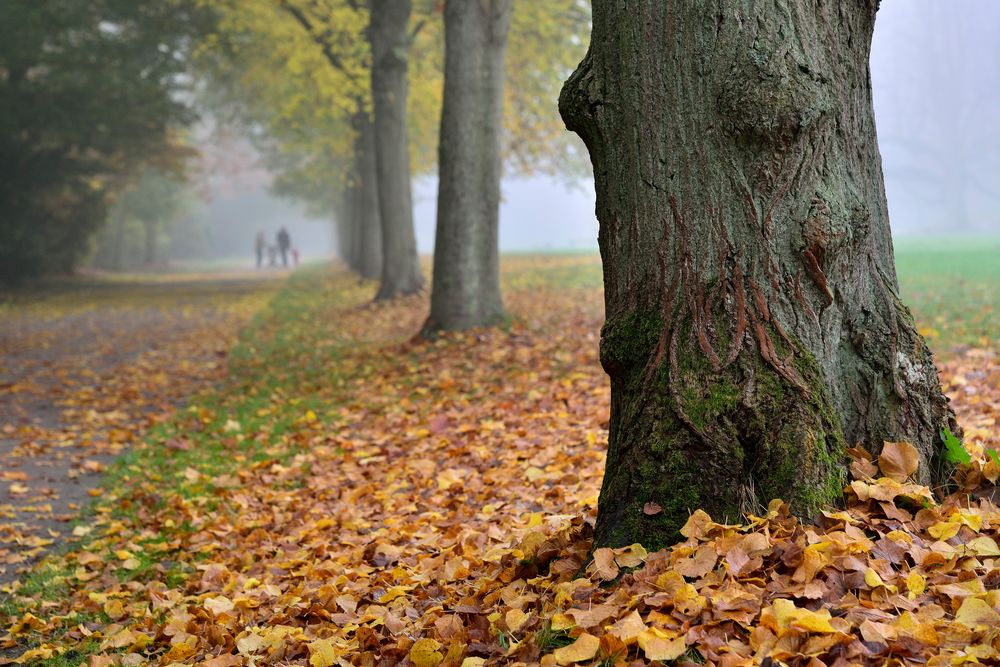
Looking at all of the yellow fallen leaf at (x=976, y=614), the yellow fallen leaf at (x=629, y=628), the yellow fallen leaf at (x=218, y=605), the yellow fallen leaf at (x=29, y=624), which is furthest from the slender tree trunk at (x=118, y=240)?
the yellow fallen leaf at (x=976, y=614)

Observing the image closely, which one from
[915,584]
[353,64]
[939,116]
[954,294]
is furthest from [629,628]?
[939,116]

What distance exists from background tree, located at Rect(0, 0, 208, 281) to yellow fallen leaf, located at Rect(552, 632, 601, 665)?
27420 millimetres

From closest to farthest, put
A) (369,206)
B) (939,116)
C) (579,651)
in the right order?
(579,651) < (369,206) < (939,116)

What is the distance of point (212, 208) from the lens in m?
86.5

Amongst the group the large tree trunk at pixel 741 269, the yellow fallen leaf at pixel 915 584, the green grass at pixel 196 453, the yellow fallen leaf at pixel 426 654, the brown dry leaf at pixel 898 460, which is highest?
the large tree trunk at pixel 741 269

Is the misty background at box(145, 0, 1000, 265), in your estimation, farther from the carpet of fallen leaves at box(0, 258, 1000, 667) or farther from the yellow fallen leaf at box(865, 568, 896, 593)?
the yellow fallen leaf at box(865, 568, 896, 593)

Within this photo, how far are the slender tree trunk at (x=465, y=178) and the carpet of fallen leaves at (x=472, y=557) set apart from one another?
8.73 feet

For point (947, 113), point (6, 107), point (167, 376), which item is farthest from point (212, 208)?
point (167, 376)

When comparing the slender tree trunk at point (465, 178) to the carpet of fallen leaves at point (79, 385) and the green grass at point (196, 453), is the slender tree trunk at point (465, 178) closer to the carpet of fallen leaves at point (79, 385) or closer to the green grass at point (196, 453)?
the green grass at point (196, 453)

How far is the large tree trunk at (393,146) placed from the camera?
56.9ft

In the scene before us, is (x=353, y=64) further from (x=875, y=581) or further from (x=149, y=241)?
(x=149, y=241)

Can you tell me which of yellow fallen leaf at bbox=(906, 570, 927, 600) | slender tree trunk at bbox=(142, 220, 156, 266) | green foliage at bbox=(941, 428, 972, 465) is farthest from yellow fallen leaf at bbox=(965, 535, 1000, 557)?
slender tree trunk at bbox=(142, 220, 156, 266)

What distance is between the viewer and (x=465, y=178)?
37.9ft

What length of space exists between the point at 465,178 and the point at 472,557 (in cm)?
810
